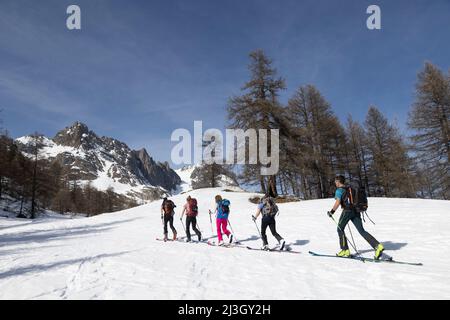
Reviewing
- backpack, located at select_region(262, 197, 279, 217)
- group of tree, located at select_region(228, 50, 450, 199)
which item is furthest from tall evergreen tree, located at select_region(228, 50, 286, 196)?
backpack, located at select_region(262, 197, 279, 217)

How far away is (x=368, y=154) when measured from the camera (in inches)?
1201

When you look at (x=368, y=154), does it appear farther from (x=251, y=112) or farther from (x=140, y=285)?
(x=140, y=285)

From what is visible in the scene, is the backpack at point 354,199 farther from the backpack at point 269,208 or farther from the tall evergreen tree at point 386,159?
the tall evergreen tree at point 386,159

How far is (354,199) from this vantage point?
23.1ft

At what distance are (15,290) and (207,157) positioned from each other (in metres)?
36.7

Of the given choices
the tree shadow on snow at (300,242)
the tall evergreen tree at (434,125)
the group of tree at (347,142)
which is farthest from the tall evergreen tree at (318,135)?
the tree shadow on snow at (300,242)

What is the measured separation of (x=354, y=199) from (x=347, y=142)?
28291 mm

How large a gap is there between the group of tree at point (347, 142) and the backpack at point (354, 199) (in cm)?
1226

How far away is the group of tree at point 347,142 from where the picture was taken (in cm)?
1978

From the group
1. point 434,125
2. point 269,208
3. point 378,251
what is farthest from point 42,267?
point 434,125

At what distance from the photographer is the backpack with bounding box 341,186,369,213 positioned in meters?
7.01

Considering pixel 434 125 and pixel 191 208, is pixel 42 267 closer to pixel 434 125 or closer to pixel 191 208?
pixel 191 208

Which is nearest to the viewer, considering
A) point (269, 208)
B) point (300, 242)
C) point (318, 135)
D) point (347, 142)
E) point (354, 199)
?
point (354, 199)

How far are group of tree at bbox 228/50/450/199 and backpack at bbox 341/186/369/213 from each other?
12261mm
